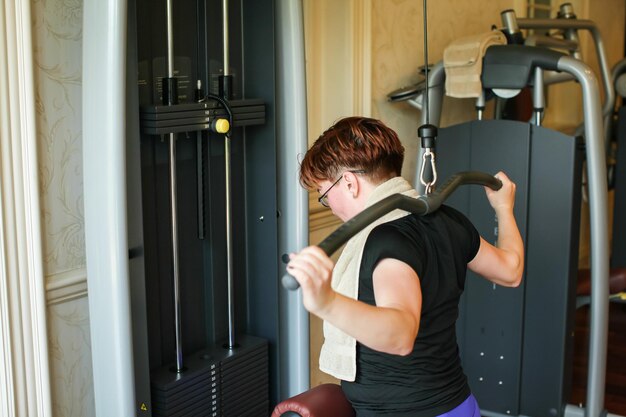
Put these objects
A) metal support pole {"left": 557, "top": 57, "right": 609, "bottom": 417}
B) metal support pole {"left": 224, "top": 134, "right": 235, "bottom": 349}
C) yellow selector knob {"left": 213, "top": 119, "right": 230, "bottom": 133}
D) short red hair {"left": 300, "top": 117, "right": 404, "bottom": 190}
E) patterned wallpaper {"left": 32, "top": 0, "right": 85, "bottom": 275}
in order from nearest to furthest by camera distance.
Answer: short red hair {"left": 300, "top": 117, "right": 404, "bottom": 190} → patterned wallpaper {"left": 32, "top": 0, "right": 85, "bottom": 275} → yellow selector knob {"left": 213, "top": 119, "right": 230, "bottom": 133} → metal support pole {"left": 224, "top": 134, "right": 235, "bottom": 349} → metal support pole {"left": 557, "top": 57, "right": 609, "bottom": 417}

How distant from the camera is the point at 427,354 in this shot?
1611 millimetres

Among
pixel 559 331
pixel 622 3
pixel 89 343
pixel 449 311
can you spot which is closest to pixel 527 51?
pixel 559 331

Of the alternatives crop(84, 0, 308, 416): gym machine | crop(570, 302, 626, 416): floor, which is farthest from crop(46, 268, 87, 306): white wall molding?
crop(570, 302, 626, 416): floor

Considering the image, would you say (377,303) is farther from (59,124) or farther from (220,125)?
(59,124)

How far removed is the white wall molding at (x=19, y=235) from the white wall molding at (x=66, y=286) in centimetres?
5

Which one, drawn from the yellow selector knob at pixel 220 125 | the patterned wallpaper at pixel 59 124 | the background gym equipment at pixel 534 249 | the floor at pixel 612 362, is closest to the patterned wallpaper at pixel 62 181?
the patterned wallpaper at pixel 59 124

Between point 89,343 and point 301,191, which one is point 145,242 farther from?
point 301,191

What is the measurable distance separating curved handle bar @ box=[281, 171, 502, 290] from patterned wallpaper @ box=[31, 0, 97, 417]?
938mm

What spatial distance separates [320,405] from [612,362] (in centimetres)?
259

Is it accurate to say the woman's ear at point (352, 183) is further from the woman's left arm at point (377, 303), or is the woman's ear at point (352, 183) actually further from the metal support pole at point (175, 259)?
the metal support pole at point (175, 259)

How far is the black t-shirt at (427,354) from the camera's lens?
1.59m

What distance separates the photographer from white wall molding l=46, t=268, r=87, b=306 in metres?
2.03

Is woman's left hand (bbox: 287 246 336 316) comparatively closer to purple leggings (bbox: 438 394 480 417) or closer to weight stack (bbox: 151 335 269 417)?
purple leggings (bbox: 438 394 480 417)

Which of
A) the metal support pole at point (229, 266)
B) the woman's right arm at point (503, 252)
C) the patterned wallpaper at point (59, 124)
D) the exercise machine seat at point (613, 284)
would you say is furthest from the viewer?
the exercise machine seat at point (613, 284)
